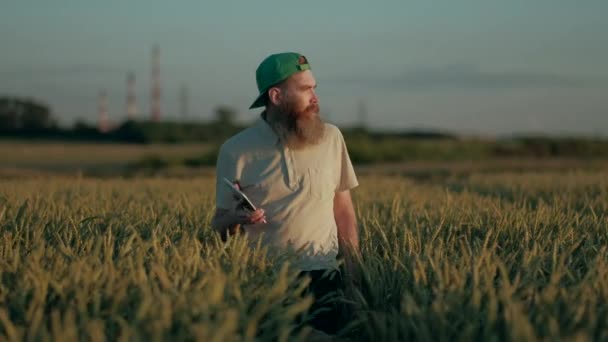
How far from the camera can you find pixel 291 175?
Answer: 12.9ft

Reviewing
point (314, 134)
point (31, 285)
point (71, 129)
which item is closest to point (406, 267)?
point (314, 134)

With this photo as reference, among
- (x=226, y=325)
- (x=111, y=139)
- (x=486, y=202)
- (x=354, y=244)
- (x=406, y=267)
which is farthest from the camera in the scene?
(x=111, y=139)

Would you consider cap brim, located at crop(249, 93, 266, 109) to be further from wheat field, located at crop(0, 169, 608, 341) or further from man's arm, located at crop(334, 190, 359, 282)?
wheat field, located at crop(0, 169, 608, 341)

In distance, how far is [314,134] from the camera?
3898 millimetres

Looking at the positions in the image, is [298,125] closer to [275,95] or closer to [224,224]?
[275,95]

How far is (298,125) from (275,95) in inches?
8.6

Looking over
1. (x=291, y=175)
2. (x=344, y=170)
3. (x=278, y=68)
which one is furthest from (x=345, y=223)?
(x=278, y=68)

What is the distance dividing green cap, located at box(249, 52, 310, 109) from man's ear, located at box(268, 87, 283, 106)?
1.1 inches

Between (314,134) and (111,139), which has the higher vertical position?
(314,134)

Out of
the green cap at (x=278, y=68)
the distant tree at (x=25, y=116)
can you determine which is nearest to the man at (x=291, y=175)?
the green cap at (x=278, y=68)

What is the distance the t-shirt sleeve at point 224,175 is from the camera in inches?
156

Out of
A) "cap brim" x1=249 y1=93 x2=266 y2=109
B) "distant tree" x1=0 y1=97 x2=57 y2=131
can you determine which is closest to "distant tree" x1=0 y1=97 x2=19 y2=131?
"distant tree" x1=0 y1=97 x2=57 y2=131

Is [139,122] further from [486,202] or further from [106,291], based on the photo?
[106,291]

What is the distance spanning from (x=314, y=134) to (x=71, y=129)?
4643cm
